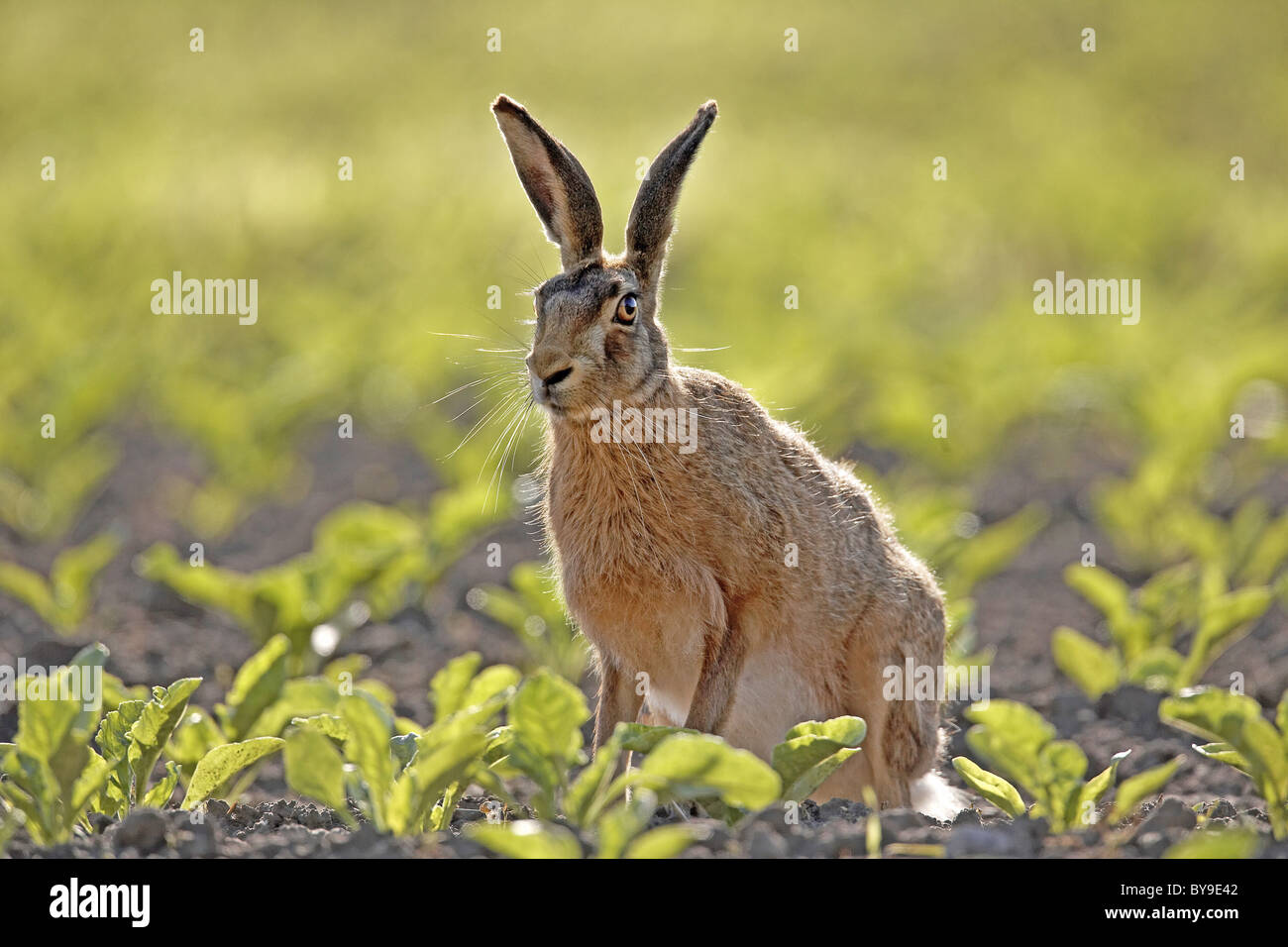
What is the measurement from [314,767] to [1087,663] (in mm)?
3353

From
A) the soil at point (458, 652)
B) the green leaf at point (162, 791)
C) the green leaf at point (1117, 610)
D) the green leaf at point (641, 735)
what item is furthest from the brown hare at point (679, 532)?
the green leaf at point (1117, 610)

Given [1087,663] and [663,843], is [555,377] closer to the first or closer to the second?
[663,843]

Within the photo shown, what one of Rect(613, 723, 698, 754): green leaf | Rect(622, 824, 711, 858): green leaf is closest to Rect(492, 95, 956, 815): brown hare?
Rect(613, 723, 698, 754): green leaf

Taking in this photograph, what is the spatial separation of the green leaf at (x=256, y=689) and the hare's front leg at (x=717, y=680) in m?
1.30

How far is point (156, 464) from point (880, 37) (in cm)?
1975

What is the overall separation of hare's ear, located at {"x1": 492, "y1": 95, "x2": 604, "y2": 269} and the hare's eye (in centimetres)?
27

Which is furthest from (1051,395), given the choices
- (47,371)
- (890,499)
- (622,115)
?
(622,115)

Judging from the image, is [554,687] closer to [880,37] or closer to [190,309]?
[190,309]

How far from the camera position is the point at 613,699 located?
186 inches

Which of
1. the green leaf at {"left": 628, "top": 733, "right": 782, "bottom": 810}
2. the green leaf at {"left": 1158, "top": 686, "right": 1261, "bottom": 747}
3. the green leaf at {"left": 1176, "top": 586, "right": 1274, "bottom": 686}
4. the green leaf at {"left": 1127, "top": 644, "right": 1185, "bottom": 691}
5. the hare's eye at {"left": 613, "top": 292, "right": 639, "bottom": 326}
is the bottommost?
the green leaf at {"left": 628, "top": 733, "right": 782, "bottom": 810}

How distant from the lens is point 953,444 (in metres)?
9.43

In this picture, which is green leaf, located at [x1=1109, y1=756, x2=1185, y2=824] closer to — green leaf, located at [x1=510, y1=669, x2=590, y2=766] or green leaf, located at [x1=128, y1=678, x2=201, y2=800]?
green leaf, located at [x1=510, y1=669, x2=590, y2=766]

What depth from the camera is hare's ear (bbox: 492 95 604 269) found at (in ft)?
15.0

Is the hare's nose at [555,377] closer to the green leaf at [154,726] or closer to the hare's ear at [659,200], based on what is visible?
the hare's ear at [659,200]
